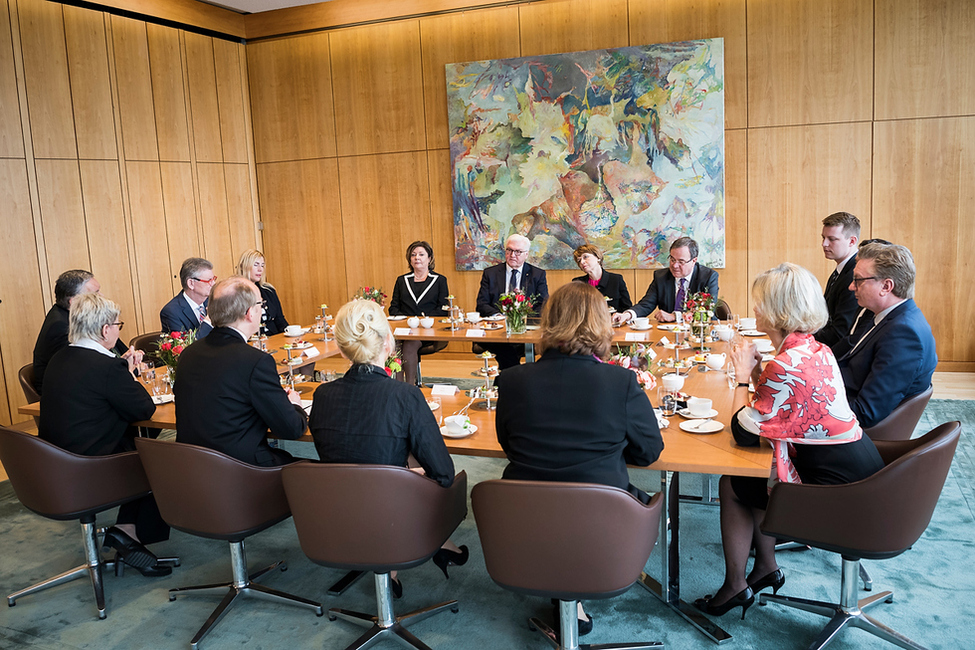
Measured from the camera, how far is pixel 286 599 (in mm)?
3451

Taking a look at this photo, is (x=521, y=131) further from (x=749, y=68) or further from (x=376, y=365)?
(x=376, y=365)

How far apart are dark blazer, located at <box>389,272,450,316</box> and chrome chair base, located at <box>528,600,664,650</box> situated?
434 centimetres

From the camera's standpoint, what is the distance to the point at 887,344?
10.6 feet

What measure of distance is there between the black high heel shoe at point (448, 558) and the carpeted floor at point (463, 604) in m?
0.09

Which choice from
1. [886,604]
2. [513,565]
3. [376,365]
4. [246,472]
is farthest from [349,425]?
[886,604]

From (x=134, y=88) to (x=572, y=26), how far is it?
4.88 meters

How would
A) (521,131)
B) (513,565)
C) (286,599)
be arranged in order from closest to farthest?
(513,565) < (286,599) < (521,131)

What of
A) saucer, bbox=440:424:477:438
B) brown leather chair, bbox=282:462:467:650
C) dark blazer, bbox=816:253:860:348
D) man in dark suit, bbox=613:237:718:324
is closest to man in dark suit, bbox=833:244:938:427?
dark blazer, bbox=816:253:860:348

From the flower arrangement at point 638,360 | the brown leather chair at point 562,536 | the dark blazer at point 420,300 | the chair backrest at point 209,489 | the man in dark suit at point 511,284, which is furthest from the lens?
the dark blazer at point 420,300

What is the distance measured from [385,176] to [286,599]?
6420 mm

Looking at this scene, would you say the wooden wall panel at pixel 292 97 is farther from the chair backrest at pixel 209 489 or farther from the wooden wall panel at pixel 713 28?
the chair backrest at pixel 209 489

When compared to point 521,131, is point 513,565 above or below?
below

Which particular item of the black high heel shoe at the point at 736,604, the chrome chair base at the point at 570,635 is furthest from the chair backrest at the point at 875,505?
the chrome chair base at the point at 570,635

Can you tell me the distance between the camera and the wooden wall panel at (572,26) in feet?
25.8
